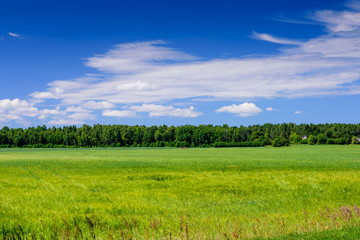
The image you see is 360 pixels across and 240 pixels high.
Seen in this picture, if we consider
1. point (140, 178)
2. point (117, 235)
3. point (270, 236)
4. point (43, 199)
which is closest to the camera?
point (270, 236)

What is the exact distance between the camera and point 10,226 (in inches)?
653

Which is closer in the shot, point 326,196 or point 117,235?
point 117,235

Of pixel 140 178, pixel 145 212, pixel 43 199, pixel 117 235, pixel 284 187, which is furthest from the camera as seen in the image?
pixel 140 178

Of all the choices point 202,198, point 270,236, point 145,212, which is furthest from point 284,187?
point 270,236

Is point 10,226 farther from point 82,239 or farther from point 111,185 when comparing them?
point 111,185

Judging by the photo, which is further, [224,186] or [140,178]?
[140,178]

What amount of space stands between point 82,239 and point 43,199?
10.5 metres

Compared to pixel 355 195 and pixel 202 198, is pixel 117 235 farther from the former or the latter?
pixel 355 195

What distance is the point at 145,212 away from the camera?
19.6 meters

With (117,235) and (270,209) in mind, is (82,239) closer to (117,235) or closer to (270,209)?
(117,235)

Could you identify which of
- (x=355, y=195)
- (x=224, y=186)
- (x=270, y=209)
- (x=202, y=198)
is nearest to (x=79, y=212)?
(x=202, y=198)

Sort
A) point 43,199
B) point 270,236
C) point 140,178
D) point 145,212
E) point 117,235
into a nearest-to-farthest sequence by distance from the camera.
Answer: point 270,236 < point 117,235 < point 145,212 < point 43,199 < point 140,178

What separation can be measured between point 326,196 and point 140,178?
20.3 m

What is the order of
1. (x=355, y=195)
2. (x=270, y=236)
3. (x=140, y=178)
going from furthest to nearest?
(x=140, y=178), (x=355, y=195), (x=270, y=236)
